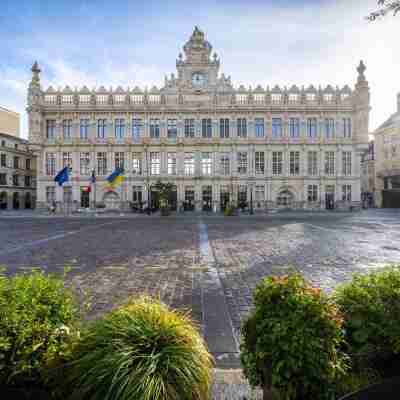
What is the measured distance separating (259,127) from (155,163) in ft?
63.6

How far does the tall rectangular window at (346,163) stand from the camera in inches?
1738

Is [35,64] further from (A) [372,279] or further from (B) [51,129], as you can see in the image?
(A) [372,279]

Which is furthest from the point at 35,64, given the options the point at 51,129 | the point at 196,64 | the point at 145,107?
the point at 196,64

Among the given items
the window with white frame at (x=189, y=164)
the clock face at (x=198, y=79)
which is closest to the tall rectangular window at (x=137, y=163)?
the window with white frame at (x=189, y=164)

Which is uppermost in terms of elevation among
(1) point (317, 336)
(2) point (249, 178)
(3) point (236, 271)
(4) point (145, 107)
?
(4) point (145, 107)

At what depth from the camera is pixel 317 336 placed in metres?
2.00

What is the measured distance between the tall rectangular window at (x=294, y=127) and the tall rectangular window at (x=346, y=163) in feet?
28.7

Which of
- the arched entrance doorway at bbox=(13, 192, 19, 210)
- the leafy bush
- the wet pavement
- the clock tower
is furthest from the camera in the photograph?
the arched entrance doorway at bbox=(13, 192, 19, 210)

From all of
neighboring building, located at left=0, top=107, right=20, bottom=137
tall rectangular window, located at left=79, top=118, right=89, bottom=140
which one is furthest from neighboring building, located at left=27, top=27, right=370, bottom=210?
neighboring building, located at left=0, top=107, right=20, bottom=137

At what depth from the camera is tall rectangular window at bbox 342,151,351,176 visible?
44.2 meters

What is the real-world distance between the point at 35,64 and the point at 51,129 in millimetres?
11577

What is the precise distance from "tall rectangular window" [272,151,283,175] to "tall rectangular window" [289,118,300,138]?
4.07 meters

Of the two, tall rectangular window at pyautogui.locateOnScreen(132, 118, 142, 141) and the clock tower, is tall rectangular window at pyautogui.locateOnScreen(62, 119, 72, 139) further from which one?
the clock tower

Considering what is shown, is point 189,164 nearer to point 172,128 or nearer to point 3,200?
point 172,128
